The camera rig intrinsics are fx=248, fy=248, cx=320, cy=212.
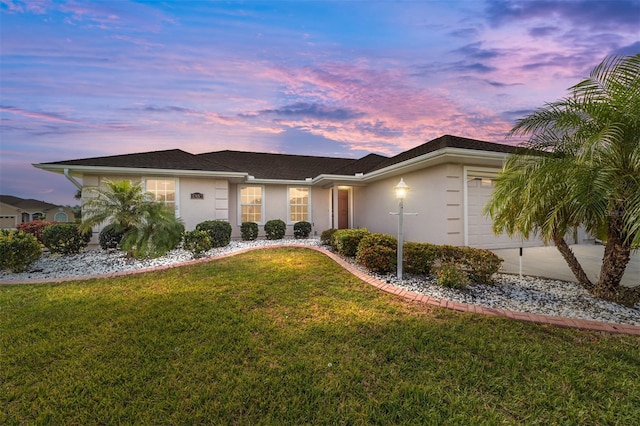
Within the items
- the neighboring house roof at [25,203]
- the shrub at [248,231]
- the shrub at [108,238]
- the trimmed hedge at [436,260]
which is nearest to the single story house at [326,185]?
the shrub at [248,231]

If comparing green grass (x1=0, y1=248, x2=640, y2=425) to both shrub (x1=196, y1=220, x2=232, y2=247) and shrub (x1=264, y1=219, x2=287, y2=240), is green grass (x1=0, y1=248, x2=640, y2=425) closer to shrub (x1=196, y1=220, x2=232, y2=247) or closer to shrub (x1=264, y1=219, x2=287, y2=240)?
shrub (x1=196, y1=220, x2=232, y2=247)

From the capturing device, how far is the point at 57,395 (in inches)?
86.9

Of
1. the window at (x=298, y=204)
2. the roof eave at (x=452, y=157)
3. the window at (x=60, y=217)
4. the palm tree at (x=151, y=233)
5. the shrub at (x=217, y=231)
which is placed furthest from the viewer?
the window at (x=60, y=217)

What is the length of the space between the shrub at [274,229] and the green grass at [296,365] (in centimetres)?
672

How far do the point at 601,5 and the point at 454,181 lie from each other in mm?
4757

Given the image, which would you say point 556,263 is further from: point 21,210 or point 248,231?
point 21,210

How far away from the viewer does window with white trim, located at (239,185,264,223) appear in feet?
38.7

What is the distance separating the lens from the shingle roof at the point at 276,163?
12656 mm

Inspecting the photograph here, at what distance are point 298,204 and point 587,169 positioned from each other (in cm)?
1014

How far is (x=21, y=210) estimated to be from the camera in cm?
2709

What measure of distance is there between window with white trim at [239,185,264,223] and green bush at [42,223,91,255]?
5.57 metres

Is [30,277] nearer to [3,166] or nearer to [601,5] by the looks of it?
[3,166]

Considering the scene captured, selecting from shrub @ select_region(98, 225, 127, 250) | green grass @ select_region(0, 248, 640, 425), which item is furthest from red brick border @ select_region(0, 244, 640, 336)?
shrub @ select_region(98, 225, 127, 250)

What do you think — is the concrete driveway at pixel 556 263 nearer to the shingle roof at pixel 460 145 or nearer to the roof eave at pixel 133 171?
the shingle roof at pixel 460 145
